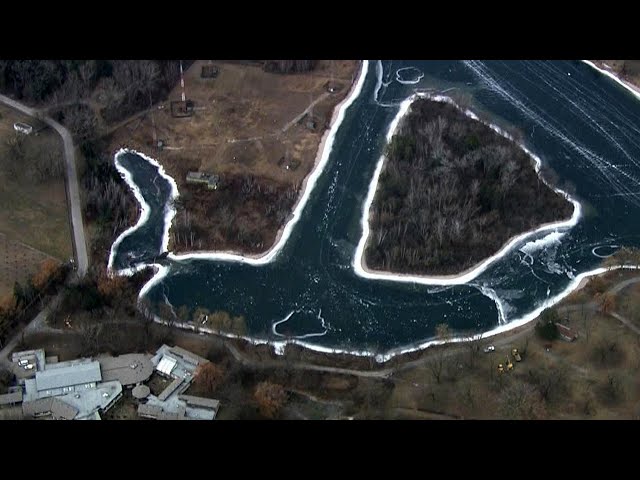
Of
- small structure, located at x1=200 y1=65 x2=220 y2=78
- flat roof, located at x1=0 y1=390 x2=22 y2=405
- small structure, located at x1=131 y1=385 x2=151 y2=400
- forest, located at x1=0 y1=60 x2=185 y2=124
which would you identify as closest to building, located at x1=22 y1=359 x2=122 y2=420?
flat roof, located at x1=0 y1=390 x2=22 y2=405

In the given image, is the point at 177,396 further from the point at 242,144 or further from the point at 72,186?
the point at 242,144

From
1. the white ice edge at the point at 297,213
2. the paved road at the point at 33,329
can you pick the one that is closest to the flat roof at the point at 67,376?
the paved road at the point at 33,329

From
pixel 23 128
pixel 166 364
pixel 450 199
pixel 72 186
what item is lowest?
pixel 166 364

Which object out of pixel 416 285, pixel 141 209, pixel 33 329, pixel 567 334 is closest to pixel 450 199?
pixel 416 285

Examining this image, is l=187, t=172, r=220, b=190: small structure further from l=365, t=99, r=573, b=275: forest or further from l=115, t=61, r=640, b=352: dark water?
l=365, t=99, r=573, b=275: forest

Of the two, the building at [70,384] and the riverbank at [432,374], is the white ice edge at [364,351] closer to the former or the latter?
the riverbank at [432,374]

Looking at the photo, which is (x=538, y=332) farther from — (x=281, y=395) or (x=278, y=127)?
(x=278, y=127)
